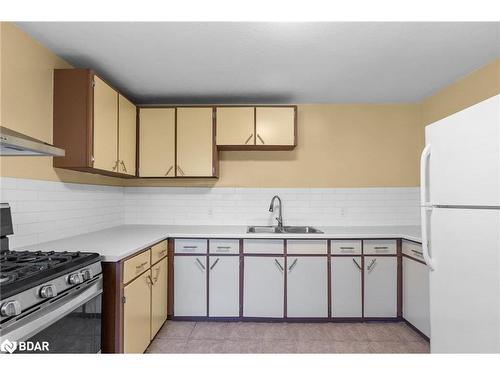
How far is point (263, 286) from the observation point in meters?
2.87

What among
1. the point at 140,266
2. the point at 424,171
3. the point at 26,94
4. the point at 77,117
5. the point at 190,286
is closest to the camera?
the point at 424,171

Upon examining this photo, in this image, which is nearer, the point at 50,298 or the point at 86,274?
the point at 50,298

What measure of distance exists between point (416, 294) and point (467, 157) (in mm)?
1692

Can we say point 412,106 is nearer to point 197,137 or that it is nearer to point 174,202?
point 197,137

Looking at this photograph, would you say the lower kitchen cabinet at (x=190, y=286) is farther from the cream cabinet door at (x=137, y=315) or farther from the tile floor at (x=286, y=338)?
the cream cabinet door at (x=137, y=315)

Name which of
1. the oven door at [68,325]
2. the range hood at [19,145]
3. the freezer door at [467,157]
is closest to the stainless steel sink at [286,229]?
the freezer door at [467,157]

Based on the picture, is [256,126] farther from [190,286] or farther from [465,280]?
[465,280]

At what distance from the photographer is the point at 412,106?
354cm

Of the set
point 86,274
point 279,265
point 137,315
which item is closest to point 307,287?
point 279,265

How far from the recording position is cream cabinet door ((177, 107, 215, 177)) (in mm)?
3209

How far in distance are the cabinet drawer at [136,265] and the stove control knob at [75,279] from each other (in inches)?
14.7

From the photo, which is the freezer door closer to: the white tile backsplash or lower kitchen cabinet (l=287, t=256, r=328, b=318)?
lower kitchen cabinet (l=287, t=256, r=328, b=318)

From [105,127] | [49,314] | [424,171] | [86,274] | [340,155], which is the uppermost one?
[105,127]

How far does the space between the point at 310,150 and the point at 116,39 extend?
2.28m
